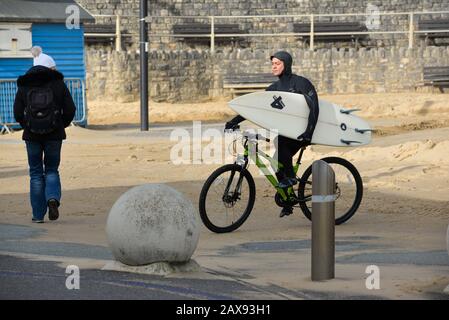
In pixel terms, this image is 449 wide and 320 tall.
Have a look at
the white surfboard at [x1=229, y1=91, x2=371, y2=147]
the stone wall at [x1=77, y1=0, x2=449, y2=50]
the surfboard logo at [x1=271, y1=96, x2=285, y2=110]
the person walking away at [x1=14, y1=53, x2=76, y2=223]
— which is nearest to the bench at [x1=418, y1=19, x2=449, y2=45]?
the stone wall at [x1=77, y1=0, x2=449, y2=50]

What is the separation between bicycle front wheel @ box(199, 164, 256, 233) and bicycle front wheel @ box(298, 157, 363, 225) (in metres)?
0.56

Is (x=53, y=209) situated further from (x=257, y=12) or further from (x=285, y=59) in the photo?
(x=257, y=12)

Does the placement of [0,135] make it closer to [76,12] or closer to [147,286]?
[76,12]

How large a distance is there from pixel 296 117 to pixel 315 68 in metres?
24.6

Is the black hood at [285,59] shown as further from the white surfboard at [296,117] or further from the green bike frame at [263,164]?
the green bike frame at [263,164]

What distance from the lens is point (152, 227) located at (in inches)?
365

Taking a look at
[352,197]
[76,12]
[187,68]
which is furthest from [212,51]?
[352,197]

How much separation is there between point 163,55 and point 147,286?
2757 cm

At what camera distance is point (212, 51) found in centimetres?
3766

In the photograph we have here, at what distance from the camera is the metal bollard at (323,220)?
926cm

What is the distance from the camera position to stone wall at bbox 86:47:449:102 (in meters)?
36.3

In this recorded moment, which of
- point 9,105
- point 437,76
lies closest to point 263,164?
point 9,105

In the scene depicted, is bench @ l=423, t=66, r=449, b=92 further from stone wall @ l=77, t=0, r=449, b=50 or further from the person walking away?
the person walking away

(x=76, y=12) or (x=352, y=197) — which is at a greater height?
(x=76, y=12)
